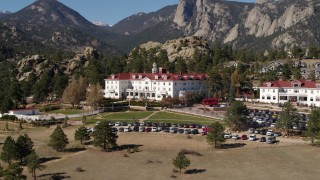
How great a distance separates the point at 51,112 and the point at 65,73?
247 ft

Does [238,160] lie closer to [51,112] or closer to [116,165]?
[116,165]

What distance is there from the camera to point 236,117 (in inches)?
3654

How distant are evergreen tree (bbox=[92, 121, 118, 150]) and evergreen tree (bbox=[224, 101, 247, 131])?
89.2 feet

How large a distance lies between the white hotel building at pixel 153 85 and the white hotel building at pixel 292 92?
21379 millimetres

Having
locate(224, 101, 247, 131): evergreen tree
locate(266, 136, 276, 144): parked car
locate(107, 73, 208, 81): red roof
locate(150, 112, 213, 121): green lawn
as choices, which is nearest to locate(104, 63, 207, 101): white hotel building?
locate(107, 73, 208, 81): red roof

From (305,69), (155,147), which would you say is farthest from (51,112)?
(305,69)

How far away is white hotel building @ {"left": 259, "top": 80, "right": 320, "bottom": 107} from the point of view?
122688mm

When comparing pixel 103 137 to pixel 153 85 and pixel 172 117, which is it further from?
pixel 153 85

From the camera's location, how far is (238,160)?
69938mm

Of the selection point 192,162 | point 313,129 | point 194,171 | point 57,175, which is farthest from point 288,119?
point 57,175

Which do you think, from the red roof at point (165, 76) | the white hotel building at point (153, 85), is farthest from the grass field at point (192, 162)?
the red roof at point (165, 76)

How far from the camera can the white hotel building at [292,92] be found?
4830 inches

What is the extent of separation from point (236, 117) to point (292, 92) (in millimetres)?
41232

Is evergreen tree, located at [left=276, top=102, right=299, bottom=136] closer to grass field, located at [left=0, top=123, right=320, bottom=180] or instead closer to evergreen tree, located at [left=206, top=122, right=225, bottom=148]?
grass field, located at [left=0, top=123, right=320, bottom=180]
